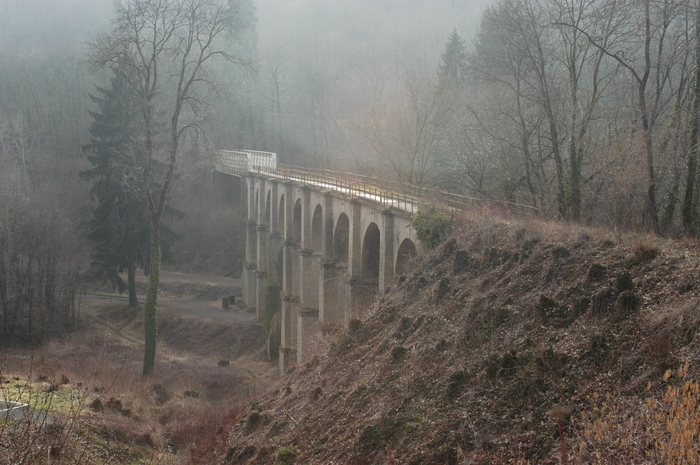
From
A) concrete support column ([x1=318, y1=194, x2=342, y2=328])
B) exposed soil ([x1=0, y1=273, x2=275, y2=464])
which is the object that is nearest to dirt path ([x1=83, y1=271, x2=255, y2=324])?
exposed soil ([x1=0, y1=273, x2=275, y2=464])

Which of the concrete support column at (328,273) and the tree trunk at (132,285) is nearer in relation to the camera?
the concrete support column at (328,273)

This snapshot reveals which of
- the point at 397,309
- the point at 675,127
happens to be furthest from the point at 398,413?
the point at 675,127

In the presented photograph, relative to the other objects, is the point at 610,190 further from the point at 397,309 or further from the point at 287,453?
the point at 287,453

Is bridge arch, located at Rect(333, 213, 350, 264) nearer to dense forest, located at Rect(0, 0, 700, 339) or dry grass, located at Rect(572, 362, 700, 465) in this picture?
dense forest, located at Rect(0, 0, 700, 339)

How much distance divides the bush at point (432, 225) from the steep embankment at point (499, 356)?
4.34 feet

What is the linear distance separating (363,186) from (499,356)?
17934 mm

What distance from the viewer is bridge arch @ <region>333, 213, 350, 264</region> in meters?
28.3

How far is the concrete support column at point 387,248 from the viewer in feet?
70.9

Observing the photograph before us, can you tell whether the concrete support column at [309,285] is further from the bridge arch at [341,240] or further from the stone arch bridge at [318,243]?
the bridge arch at [341,240]

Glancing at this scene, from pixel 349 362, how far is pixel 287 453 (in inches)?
147

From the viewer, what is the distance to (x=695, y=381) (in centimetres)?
835

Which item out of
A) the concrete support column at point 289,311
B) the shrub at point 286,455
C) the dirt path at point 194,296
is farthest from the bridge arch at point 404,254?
the dirt path at point 194,296

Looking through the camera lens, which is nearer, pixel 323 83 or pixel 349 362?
pixel 349 362

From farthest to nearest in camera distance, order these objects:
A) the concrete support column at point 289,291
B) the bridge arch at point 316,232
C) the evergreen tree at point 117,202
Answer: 1. the evergreen tree at point 117,202
2. the concrete support column at point 289,291
3. the bridge arch at point 316,232
